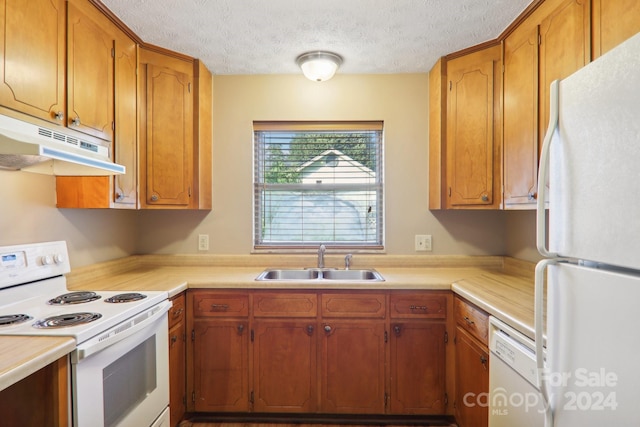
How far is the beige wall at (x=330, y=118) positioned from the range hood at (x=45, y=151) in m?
0.94

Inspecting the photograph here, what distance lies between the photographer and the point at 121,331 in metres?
1.31

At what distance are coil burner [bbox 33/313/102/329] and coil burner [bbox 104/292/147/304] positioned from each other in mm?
219

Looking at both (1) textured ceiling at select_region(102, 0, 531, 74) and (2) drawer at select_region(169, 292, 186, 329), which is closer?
(1) textured ceiling at select_region(102, 0, 531, 74)

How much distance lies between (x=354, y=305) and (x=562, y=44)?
166cm

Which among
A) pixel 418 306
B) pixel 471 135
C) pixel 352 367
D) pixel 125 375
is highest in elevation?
pixel 471 135

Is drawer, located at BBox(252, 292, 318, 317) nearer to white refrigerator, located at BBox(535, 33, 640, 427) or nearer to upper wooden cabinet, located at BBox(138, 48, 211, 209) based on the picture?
upper wooden cabinet, located at BBox(138, 48, 211, 209)

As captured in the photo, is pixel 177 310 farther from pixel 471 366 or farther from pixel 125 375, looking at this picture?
pixel 471 366

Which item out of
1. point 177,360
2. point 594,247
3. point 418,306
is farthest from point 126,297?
point 594,247

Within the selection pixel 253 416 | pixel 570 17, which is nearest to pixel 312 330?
pixel 253 416

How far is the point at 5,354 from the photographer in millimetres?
976

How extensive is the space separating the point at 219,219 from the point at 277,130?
0.83 m

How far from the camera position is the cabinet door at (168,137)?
214 centimetres

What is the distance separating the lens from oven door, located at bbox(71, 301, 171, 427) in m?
1.12

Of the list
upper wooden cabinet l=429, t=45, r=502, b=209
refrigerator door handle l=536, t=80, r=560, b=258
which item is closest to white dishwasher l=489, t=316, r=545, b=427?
refrigerator door handle l=536, t=80, r=560, b=258
